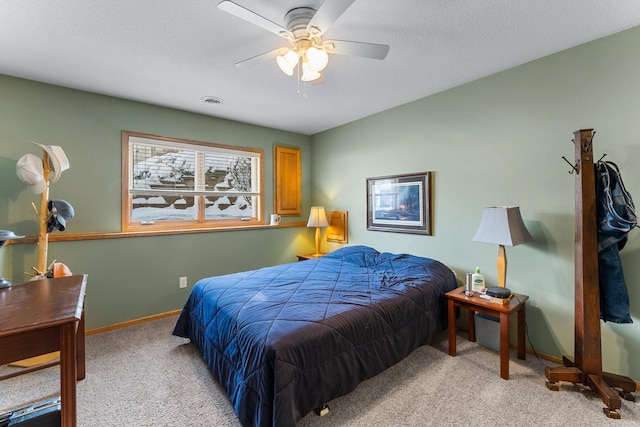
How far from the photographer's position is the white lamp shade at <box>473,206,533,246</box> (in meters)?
2.18

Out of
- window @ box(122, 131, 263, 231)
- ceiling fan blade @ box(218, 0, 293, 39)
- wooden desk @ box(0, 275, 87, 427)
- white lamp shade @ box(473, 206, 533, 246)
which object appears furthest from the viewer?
window @ box(122, 131, 263, 231)

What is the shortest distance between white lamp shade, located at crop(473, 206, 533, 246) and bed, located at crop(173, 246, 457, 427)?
→ 2.04 ft

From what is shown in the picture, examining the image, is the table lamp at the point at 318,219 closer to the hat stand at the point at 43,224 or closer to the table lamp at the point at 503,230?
the table lamp at the point at 503,230

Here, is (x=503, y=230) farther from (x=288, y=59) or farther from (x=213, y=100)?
(x=213, y=100)

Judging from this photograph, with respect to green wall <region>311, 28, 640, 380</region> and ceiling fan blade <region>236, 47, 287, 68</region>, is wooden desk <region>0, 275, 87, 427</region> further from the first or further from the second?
green wall <region>311, 28, 640, 380</region>

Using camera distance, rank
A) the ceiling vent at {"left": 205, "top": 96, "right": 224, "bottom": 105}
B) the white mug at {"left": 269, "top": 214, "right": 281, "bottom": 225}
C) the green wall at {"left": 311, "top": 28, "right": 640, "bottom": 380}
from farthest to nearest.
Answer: the white mug at {"left": 269, "top": 214, "right": 281, "bottom": 225} → the ceiling vent at {"left": 205, "top": 96, "right": 224, "bottom": 105} → the green wall at {"left": 311, "top": 28, "right": 640, "bottom": 380}

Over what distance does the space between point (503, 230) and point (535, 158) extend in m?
0.73

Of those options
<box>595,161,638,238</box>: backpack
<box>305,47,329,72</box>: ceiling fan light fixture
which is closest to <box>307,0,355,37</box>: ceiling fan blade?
<box>305,47,329,72</box>: ceiling fan light fixture

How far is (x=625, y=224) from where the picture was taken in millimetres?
1737

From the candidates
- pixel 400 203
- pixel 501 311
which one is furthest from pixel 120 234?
pixel 501 311

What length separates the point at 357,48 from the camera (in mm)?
1750

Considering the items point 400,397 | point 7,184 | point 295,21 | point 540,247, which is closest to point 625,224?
point 540,247

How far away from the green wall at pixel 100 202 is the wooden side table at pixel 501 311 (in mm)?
2670

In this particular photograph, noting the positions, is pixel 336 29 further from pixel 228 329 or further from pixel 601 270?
pixel 601 270
